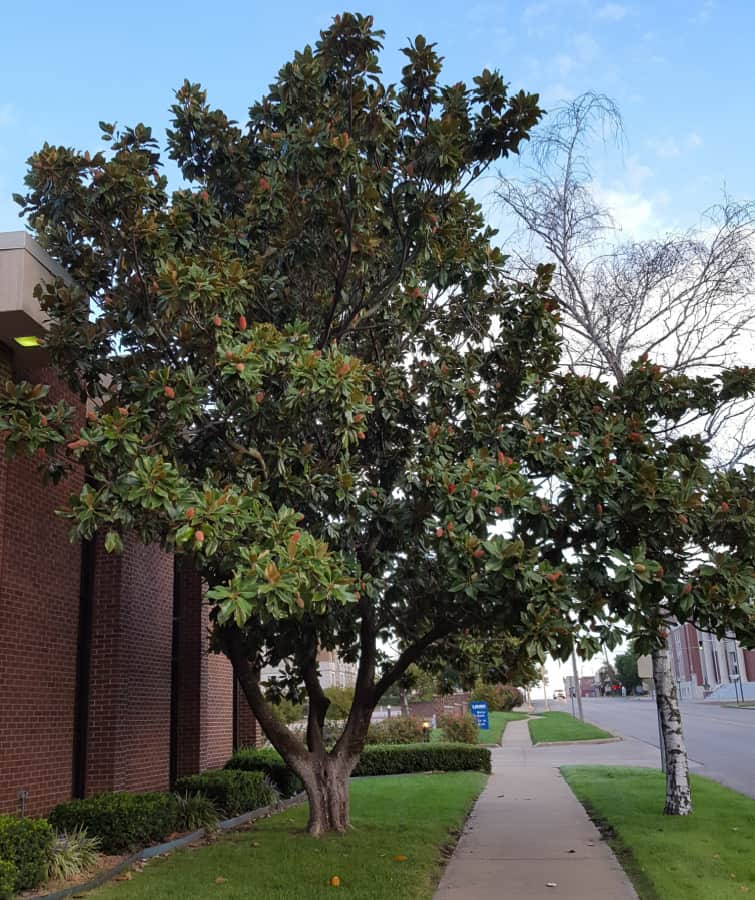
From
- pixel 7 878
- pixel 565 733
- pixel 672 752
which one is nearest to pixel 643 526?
pixel 672 752

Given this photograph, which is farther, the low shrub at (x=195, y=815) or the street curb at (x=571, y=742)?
the street curb at (x=571, y=742)

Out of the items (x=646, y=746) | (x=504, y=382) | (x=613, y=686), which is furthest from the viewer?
(x=613, y=686)

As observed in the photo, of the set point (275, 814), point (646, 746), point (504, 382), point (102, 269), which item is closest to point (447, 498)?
point (504, 382)

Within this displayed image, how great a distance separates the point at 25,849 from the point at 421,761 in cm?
1456

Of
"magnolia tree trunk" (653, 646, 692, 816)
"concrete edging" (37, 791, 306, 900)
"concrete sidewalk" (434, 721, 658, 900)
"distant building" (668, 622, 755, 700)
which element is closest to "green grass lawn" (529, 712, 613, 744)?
"concrete sidewalk" (434, 721, 658, 900)

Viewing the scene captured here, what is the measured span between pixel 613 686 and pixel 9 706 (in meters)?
135

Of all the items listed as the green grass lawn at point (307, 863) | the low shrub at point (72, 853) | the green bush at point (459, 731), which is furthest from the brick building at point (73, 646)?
the green bush at point (459, 731)

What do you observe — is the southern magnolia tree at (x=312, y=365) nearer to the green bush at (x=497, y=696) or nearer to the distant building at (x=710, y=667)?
the green bush at (x=497, y=696)

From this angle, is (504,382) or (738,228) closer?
(504,382)

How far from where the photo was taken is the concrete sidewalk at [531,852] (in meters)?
8.66

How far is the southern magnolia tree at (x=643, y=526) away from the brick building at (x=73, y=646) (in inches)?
229

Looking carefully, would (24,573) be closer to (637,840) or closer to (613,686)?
(637,840)

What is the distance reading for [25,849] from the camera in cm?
859

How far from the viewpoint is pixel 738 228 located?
1516 centimetres
